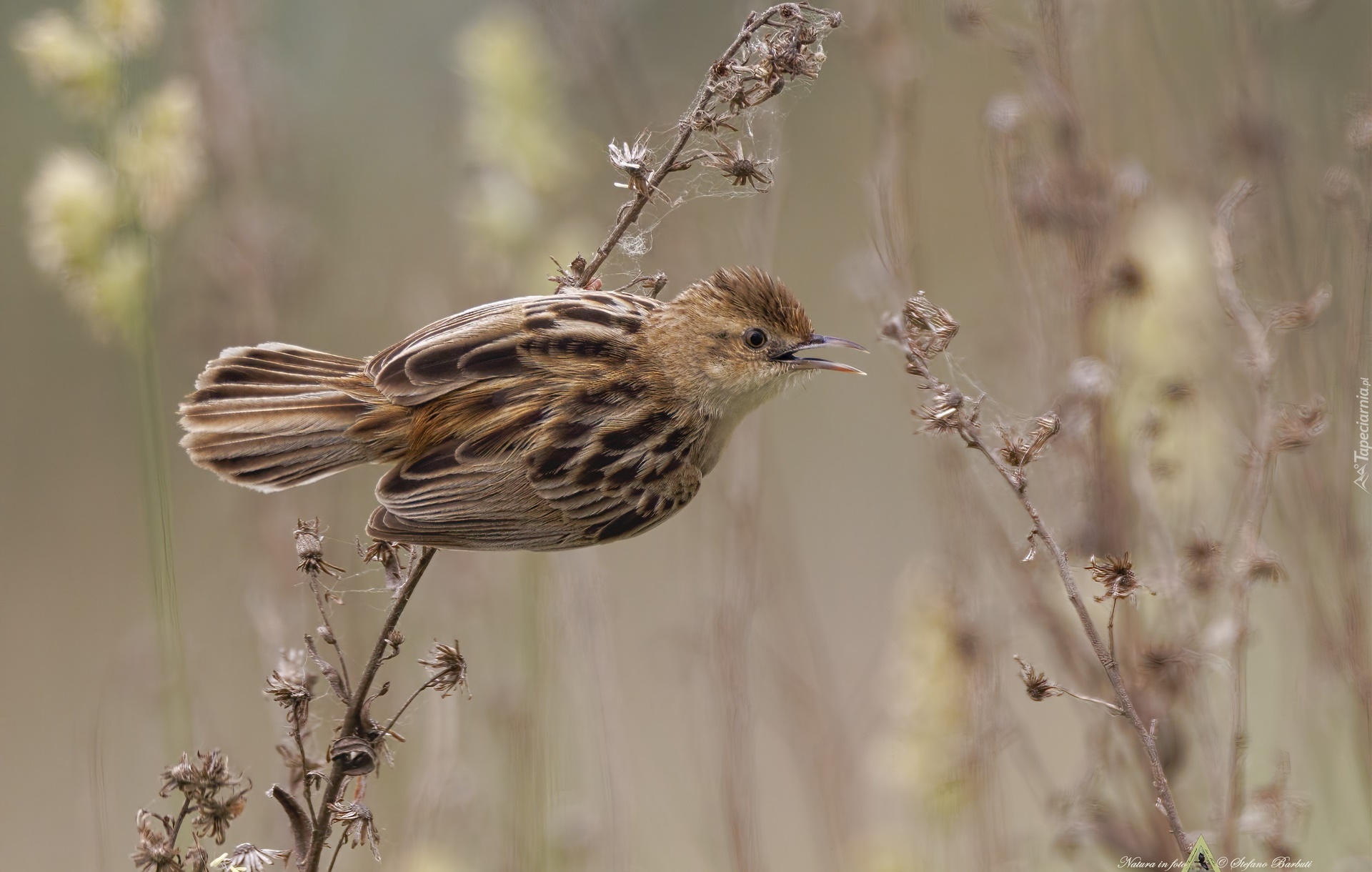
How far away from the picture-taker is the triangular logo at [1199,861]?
1.71 meters

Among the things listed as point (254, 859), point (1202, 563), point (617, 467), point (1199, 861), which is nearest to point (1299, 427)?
point (1202, 563)

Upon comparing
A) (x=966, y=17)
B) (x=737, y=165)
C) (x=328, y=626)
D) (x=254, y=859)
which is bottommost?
(x=254, y=859)

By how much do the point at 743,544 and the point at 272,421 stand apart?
55.9 inches

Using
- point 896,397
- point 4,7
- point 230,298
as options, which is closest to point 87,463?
point 4,7

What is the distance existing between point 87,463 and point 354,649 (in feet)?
14.3

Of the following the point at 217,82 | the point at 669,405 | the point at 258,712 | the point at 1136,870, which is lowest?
the point at 1136,870

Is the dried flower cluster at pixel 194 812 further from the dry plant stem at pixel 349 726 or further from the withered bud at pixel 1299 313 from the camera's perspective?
the withered bud at pixel 1299 313

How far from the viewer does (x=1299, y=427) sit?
7.98 feet

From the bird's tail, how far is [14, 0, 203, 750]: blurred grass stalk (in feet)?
0.64

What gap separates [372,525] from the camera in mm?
2639

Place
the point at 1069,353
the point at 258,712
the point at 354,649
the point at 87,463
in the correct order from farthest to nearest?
the point at 87,463 < the point at 258,712 < the point at 354,649 < the point at 1069,353

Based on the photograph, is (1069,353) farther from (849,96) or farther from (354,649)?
(849,96)

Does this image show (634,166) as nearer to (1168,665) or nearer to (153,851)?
(153,851)

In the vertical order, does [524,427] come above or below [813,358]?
below
